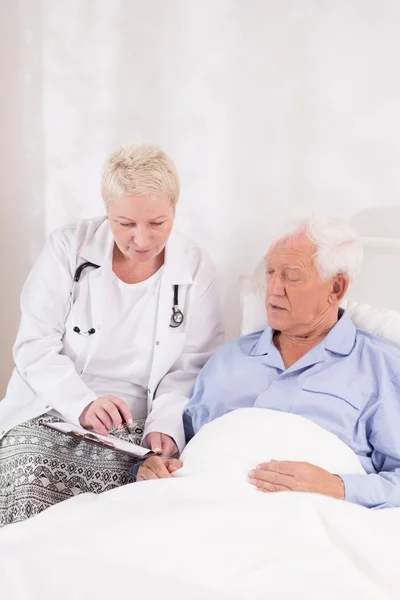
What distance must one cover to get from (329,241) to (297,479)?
0.61 meters

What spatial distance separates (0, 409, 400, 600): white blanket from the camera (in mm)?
1380

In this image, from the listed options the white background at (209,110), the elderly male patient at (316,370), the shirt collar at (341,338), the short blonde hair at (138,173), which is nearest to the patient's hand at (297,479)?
the elderly male patient at (316,370)

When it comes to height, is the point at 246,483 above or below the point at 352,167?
below

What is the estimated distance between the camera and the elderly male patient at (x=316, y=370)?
6.12ft

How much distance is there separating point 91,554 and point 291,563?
1.22 ft

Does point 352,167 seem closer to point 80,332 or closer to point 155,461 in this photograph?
point 80,332

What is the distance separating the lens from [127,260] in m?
2.38

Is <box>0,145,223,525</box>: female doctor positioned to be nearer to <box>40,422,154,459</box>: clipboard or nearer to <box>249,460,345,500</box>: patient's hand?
<box>40,422,154,459</box>: clipboard

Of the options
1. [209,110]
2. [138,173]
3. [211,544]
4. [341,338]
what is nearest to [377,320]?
[341,338]

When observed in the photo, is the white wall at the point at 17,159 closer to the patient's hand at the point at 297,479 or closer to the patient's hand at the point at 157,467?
the patient's hand at the point at 157,467

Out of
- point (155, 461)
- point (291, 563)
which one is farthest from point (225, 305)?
point (291, 563)

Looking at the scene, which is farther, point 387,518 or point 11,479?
point 11,479

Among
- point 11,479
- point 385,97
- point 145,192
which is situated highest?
point 385,97

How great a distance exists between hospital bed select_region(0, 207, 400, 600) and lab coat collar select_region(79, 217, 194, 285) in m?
→ 0.66
